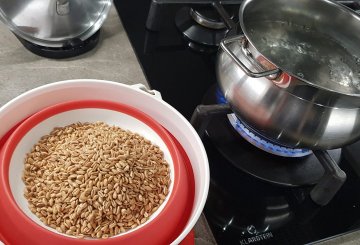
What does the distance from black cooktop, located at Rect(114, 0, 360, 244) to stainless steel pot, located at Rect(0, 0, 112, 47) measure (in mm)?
119

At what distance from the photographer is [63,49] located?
86 cm

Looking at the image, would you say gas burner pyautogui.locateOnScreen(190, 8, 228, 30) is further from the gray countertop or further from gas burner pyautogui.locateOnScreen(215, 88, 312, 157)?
gas burner pyautogui.locateOnScreen(215, 88, 312, 157)

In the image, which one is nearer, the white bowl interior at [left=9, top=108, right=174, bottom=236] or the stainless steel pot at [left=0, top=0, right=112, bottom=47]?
the white bowl interior at [left=9, top=108, right=174, bottom=236]

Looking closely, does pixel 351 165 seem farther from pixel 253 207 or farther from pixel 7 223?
pixel 7 223

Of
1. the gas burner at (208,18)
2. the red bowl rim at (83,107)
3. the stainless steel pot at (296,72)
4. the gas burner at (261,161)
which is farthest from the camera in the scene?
the gas burner at (208,18)

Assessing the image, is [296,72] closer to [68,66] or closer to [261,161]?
[261,161]

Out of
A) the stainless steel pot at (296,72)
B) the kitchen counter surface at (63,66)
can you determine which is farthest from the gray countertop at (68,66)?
the stainless steel pot at (296,72)

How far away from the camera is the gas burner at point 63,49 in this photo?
0.85 m

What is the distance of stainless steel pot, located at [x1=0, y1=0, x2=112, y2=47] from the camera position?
804mm

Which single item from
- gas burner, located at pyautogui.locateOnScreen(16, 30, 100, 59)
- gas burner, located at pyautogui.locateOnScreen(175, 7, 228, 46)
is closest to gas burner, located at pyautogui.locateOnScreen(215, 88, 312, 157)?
gas burner, located at pyautogui.locateOnScreen(175, 7, 228, 46)

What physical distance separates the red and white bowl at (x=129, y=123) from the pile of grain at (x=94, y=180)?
3 centimetres

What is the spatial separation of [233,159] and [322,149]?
171 mm

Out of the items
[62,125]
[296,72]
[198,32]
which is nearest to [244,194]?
[296,72]

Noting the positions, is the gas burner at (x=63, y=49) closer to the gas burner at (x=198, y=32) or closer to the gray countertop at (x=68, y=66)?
the gray countertop at (x=68, y=66)
